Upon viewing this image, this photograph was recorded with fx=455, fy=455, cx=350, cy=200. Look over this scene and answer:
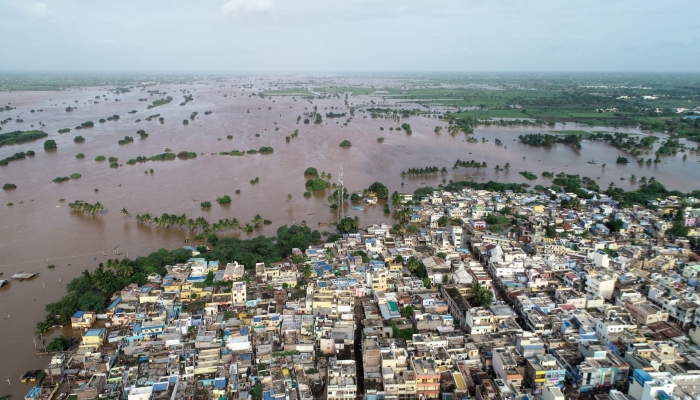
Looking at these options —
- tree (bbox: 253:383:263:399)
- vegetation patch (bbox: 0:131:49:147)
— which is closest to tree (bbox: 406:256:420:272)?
tree (bbox: 253:383:263:399)

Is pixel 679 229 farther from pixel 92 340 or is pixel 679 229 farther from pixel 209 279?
pixel 92 340

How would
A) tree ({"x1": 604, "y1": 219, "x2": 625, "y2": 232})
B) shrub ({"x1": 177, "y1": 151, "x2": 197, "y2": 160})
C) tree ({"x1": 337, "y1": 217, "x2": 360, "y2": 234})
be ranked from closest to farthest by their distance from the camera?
tree ({"x1": 604, "y1": 219, "x2": 625, "y2": 232})
tree ({"x1": 337, "y1": 217, "x2": 360, "y2": 234})
shrub ({"x1": 177, "y1": 151, "x2": 197, "y2": 160})

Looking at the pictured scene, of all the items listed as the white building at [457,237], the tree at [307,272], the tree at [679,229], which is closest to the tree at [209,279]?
the tree at [307,272]

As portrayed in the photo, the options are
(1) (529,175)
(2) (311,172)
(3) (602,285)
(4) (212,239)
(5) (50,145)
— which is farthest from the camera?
(5) (50,145)

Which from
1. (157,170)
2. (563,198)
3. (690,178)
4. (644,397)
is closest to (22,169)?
(157,170)

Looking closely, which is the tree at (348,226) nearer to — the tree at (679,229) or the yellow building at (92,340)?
the yellow building at (92,340)

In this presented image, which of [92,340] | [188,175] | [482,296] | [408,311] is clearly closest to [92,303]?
[92,340]

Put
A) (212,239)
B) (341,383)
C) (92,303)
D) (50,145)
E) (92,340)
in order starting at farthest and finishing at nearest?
(50,145)
(212,239)
(92,303)
(92,340)
(341,383)

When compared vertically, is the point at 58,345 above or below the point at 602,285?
below

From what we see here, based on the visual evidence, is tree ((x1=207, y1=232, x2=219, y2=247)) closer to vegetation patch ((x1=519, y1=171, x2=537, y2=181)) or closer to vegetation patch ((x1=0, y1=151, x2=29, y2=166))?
vegetation patch ((x1=519, y1=171, x2=537, y2=181))

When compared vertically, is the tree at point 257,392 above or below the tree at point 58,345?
above
